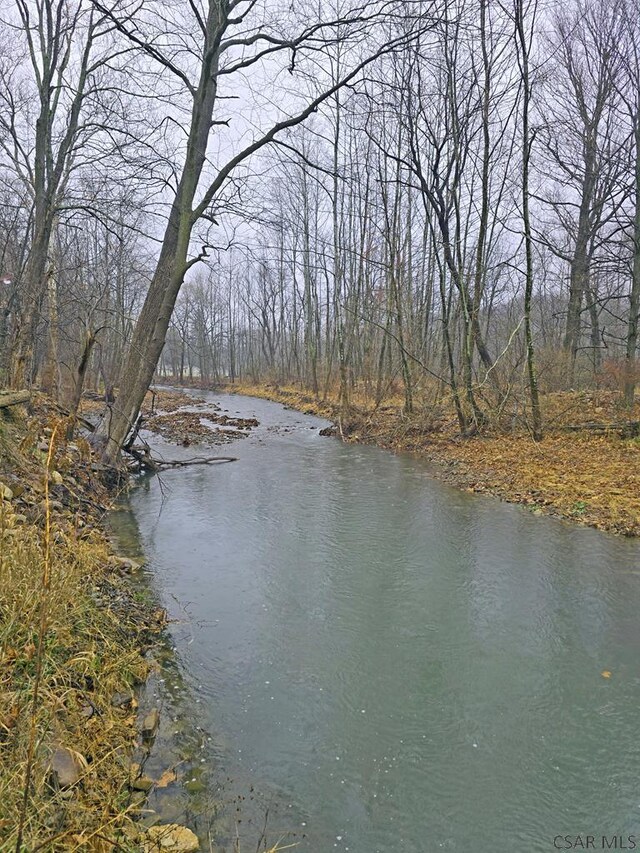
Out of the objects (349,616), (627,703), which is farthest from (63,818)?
(627,703)

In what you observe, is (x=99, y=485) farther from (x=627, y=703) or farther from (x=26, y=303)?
(x=627, y=703)

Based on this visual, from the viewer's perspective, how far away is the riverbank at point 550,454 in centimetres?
757

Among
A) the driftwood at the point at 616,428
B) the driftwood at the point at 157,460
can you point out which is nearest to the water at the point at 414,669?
the driftwood at the point at 157,460

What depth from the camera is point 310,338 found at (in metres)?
29.7

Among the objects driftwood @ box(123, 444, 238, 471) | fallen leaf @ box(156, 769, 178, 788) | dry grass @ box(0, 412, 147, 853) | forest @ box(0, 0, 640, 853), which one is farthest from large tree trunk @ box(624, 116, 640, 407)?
fallen leaf @ box(156, 769, 178, 788)

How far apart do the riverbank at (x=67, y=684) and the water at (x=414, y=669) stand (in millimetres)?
475

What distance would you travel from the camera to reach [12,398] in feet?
21.4

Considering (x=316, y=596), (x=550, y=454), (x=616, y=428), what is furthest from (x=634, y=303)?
(x=316, y=596)

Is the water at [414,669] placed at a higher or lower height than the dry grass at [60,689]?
lower

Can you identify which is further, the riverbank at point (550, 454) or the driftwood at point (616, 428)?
the driftwood at point (616, 428)

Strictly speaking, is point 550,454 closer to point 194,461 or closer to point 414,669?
point 194,461

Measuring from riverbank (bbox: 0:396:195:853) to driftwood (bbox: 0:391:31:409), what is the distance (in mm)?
1569

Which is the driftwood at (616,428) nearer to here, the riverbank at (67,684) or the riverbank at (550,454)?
the riverbank at (550,454)

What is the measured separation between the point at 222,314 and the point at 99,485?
1878 inches
